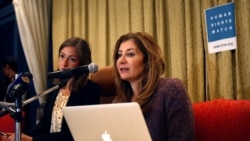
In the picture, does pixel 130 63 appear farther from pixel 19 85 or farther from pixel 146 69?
pixel 19 85

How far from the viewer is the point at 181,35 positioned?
6.79ft

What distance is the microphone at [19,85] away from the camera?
1.25 metres

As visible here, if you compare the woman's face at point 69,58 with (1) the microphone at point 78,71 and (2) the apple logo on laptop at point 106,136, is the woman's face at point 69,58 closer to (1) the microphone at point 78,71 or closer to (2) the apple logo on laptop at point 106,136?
(1) the microphone at point 78,71

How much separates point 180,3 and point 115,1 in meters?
0.68

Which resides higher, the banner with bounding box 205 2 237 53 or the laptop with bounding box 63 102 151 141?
the banner with bounding box 205 2 237 53

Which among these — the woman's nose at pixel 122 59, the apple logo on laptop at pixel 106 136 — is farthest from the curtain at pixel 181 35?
the apple logo on laptop at pixel 106 136

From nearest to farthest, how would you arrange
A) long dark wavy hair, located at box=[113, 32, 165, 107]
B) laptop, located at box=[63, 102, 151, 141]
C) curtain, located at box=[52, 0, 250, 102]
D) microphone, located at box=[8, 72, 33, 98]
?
laptop, located at box=[63, 102, 151, 141] < microphone, located at box=[8, 72, 33, 98] < long dark wavy hair, located at box=[113, 32, 165, 107] < curtain, located at box=[52, 0, 250, 102]

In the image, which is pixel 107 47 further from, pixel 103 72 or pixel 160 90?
pixel 160 90

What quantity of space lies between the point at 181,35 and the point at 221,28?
0.29m

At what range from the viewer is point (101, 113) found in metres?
1.07

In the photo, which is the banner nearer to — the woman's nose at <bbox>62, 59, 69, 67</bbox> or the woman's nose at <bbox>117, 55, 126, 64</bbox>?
the woman's nose at <bbox>117, 55, 126, 64</bbox>

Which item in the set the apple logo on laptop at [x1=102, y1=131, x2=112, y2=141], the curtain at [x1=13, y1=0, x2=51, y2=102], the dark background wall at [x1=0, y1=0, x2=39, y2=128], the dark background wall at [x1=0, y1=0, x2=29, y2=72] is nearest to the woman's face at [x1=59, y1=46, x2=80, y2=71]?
the apple logo on laptop at [x1=102, y1=131, x2=112, y2=141]

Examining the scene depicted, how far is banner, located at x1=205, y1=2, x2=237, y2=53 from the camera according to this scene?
1793mm

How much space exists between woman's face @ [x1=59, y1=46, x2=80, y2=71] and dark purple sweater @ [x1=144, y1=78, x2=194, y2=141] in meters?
0.60
